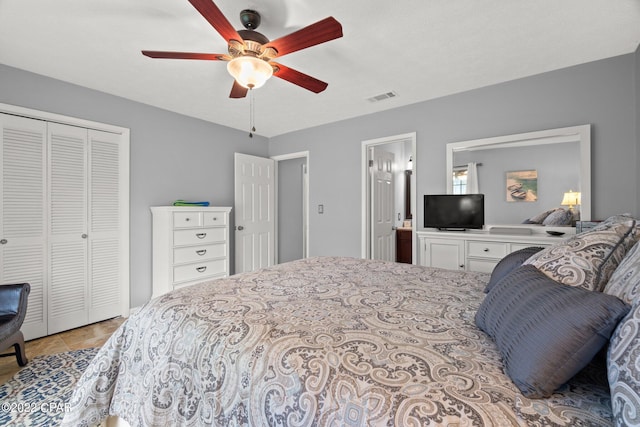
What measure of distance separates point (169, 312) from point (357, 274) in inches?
42.5

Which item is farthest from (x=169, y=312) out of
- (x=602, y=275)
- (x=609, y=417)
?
(x=602, y=275)

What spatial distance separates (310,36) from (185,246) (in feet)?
8.79

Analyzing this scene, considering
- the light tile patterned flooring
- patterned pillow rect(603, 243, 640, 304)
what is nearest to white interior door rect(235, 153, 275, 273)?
the light tile patterned flooring

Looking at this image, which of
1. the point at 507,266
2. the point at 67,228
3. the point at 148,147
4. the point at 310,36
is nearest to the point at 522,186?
the point at 507,266

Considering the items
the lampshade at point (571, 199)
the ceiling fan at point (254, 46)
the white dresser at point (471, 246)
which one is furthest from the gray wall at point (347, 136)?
the ceiling fan at point (254, 46)

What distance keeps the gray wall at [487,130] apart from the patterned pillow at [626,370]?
2590 mm

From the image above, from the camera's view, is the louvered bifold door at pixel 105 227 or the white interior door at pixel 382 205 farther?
the white interior door at pixel 382 205

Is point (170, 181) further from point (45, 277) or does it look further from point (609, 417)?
point (609, 417)

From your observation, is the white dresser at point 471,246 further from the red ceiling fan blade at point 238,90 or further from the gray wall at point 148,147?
the gray wall at point 148,147

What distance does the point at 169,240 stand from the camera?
3193mm

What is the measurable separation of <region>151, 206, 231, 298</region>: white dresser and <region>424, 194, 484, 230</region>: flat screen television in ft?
8.50

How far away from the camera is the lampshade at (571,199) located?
259cm

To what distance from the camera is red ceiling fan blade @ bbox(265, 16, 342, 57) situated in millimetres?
1512

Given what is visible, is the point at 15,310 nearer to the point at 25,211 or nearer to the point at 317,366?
the point at 25,211
